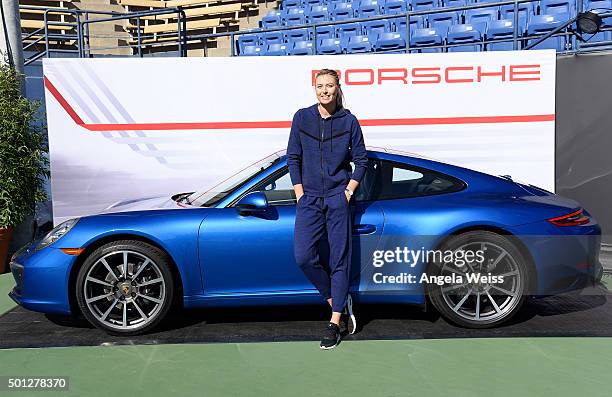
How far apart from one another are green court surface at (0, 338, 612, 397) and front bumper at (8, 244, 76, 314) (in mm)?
303

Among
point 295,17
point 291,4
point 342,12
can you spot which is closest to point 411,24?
point 342,12

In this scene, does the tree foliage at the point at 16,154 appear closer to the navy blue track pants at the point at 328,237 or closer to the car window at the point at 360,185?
the car window at the point at 360,185

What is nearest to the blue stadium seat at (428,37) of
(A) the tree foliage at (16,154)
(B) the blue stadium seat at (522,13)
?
(B) the blue stadium seat at (522,13)

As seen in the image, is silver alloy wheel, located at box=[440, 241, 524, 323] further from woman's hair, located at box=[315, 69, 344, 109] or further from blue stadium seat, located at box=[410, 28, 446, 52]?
blue stadium seat, located at box=[410, 28, 446, 52]

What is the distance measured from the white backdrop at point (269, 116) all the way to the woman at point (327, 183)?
8.20 feet

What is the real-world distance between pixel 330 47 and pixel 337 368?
33.9 feet

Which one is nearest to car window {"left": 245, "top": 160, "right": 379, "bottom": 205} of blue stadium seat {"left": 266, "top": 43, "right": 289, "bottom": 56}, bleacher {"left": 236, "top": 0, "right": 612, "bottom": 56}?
bleacher {"left": 236, "top": 0, "right": 612, "bottom": 56}

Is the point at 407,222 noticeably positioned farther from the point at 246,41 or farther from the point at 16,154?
the point at 246,41

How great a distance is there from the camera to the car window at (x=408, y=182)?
13.9ft

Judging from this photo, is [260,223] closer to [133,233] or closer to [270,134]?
[133,233]

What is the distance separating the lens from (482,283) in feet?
13.7

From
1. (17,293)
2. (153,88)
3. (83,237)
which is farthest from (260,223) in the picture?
(153,88)

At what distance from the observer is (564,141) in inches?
261

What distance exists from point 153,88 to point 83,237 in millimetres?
2745
